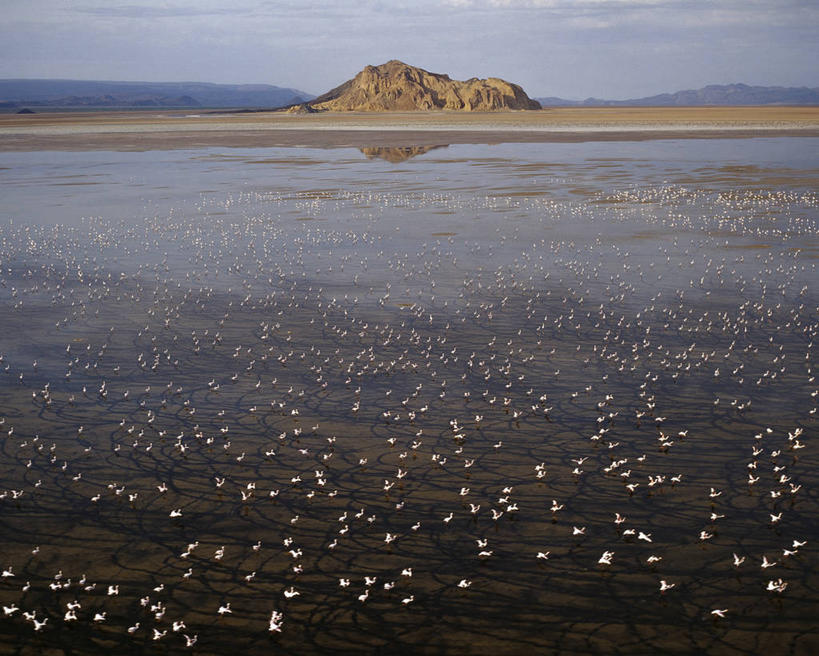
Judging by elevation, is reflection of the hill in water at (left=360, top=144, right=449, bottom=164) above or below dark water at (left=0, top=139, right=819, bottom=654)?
above

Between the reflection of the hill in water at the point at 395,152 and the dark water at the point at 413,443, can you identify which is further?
the reflection of the hill in water at the point at 395,152

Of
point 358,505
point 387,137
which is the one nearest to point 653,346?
point 358,505

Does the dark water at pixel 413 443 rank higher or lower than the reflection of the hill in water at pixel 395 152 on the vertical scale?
lower

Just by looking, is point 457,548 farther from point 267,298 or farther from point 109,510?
Answer: point 267,298

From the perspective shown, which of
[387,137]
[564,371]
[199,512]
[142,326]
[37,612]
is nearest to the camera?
[37,612]
